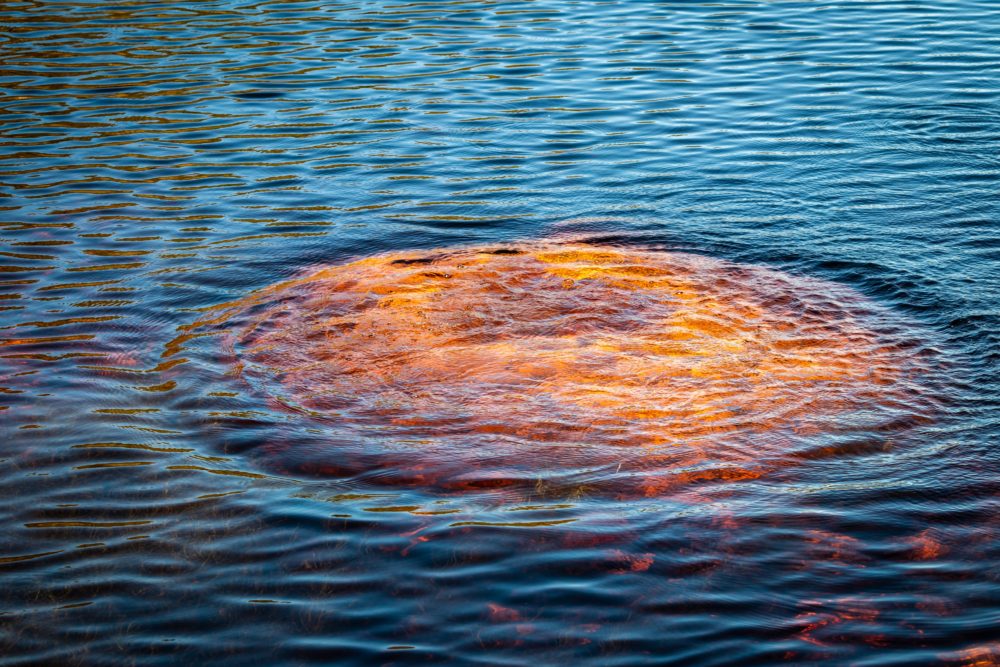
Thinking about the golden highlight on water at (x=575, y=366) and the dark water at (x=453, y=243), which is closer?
the dark water at (x=453, y=243)

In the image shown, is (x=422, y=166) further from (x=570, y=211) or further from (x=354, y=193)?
(x=570, y=211)

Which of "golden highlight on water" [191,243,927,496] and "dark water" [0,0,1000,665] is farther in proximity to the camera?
"golden highlight on water" [191,243,927,496]

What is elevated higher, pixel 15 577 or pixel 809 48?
pixel 809 48

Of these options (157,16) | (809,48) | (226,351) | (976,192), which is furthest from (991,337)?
(157,16)
